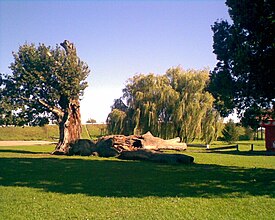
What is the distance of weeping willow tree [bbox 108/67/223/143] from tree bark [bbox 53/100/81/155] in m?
8.85

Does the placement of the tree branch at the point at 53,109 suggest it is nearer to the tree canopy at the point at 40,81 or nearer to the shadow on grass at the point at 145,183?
the tree canopy at the point at 40,81

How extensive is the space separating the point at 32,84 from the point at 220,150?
2083cm

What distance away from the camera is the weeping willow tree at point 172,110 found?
38125mm

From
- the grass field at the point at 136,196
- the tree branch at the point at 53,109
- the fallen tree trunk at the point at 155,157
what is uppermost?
the tree branch at the point at 53,109

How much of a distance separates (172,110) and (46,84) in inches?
600

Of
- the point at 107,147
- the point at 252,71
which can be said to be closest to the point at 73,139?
the point at 107,147

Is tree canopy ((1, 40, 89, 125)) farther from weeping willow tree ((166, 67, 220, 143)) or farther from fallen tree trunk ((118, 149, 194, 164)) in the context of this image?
weeping willow tree ((166, 67, 220, 143))

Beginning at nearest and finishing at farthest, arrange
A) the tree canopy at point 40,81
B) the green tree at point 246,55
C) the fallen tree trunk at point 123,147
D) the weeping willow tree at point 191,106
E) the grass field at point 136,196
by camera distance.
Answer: the grass field at point 136,196, the green tree at point 246,55, the fallen tree trunk at point 123,147, the tree canopy at point 40,81, the weeping willow tree at point 191,106

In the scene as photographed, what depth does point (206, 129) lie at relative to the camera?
38594 mm

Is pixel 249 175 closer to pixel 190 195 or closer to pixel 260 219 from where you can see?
pixel 190 195

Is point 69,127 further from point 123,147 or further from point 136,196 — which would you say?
point 136,196

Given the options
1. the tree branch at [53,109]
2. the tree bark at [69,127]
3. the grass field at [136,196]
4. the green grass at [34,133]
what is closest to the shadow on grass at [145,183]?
the grass field at [136,196]

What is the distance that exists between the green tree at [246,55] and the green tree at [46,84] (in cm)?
1802

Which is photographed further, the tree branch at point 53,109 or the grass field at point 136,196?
the tree branch at point 53,109
